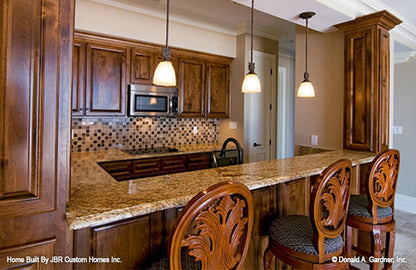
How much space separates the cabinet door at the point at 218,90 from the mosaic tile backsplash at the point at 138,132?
14.6 inches

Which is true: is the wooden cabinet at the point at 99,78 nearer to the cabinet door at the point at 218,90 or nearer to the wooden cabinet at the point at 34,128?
the cabinet door at the point at 218,90

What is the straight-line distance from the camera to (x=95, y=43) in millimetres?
3008

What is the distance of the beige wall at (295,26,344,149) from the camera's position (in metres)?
2.83

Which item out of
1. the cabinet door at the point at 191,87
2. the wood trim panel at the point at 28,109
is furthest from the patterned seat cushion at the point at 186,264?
the cabinet door at the point at 191,87

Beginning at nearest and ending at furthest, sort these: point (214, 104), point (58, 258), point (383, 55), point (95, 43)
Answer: point (58, 258) → point (383, 55) → point (95, 43) → point (214, 104)

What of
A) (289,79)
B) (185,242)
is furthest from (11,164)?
(289,79)

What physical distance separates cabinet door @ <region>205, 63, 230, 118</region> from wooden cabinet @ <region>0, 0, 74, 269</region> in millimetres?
3032

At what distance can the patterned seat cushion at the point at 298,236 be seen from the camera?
1291 millimetres

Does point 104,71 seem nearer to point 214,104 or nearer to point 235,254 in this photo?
point 214,104

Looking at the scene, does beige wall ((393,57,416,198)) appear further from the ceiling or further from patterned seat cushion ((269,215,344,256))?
patterned seat cushion ((269,215,344,256))

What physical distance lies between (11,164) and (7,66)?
34 cm

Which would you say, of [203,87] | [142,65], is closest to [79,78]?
[142,65]

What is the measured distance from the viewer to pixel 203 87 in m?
3.86

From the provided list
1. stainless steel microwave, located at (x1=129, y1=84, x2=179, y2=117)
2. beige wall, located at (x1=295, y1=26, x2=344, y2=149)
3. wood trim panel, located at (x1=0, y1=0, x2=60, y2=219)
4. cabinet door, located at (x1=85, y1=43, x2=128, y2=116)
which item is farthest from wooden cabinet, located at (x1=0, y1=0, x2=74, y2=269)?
beige wall, located at (x1=295, y1=26, x2=344, y2=149)
